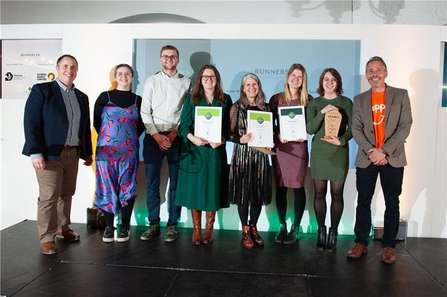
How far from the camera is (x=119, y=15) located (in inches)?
261

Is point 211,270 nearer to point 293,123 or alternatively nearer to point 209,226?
point 209,226

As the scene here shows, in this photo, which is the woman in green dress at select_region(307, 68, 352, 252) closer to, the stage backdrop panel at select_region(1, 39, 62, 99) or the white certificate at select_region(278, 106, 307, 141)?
the white certificate at select_region(278, 106, 307, 141)

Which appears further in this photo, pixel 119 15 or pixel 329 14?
pixel 119 15

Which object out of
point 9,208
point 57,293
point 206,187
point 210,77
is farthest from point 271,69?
point 9,208

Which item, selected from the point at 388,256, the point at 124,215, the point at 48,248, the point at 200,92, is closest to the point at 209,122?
the point at 200,92

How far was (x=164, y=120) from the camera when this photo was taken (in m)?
3.45

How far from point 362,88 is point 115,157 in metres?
2.61

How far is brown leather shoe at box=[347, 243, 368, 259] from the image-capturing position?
3098 mm

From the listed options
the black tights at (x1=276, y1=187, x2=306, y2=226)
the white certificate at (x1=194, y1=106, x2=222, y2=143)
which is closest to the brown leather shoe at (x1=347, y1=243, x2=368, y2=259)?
the black tights at (x1=276, y1=187, x2=306, y2=226)

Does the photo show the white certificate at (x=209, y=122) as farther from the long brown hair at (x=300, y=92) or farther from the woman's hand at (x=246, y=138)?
the long brown hair at (x=300, y=92)

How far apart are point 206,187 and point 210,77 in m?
0.97

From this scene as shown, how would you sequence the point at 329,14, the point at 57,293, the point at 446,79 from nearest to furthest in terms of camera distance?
the point at 57,293 < the point at 446,79 < the point at 329,14

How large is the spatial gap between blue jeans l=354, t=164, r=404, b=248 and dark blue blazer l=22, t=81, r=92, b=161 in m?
2.56

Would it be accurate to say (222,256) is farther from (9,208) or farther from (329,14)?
(329,14)
